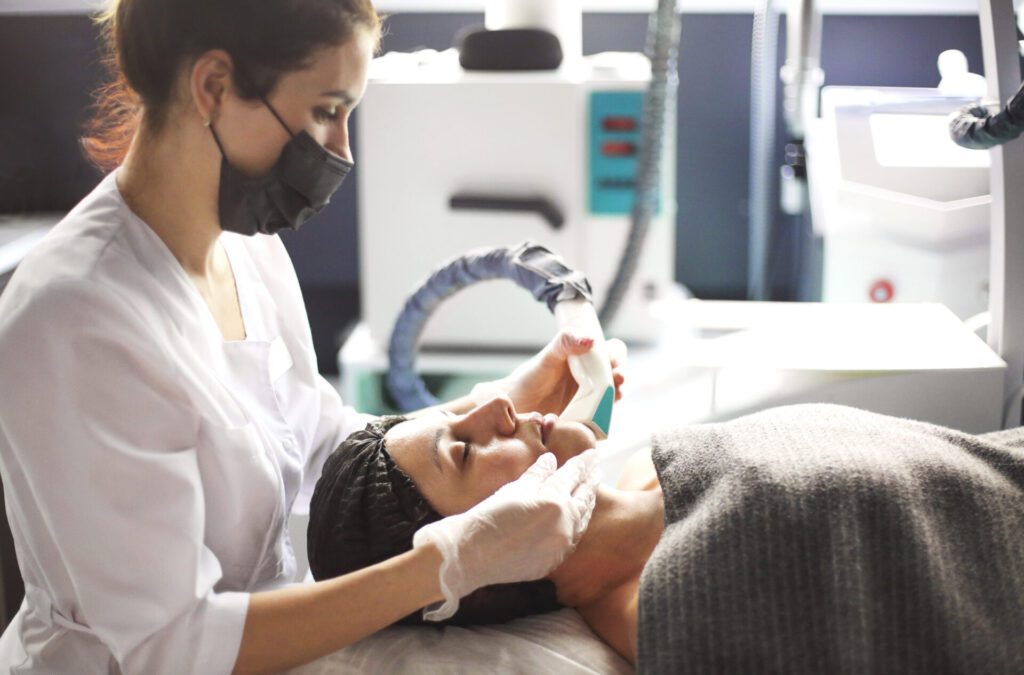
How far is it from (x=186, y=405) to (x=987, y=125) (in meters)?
1.14

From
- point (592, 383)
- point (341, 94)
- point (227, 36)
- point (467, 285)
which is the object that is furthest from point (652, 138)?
point (227, 36)

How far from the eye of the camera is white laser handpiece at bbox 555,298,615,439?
142cm

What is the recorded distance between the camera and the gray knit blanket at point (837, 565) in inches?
41.7

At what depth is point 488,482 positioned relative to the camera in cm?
129

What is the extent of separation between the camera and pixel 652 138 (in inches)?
90.8

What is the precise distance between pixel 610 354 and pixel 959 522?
22.2 inches

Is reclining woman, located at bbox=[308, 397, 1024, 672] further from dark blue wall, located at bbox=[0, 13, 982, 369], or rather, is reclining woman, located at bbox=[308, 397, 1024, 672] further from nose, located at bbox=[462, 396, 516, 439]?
dark blue wall, located at bbox=[0, 13, 982, 369]

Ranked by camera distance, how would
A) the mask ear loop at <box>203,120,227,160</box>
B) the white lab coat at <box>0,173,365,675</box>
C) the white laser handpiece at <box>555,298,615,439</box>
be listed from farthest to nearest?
1. the white laser handpiece at <box>555,298,615,439</box>
2. the mask ear loop at <box>203,120,227,160</box>
3. the white lab coat at <box>0,173,365,675</box>

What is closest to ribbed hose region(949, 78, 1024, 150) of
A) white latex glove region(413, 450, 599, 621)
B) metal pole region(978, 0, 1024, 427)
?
metal pole region(978, 0, 1024, 427)

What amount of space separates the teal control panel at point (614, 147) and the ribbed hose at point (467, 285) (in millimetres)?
640

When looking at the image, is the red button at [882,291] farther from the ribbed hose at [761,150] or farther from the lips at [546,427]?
the lips at [546,427]

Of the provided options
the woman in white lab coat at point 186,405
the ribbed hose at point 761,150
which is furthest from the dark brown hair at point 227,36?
the ribbed hose at point 761,150

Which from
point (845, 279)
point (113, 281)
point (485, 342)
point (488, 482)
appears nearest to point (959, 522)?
point (488, 482)

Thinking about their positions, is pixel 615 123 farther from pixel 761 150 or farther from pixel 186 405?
pixel 186 405
